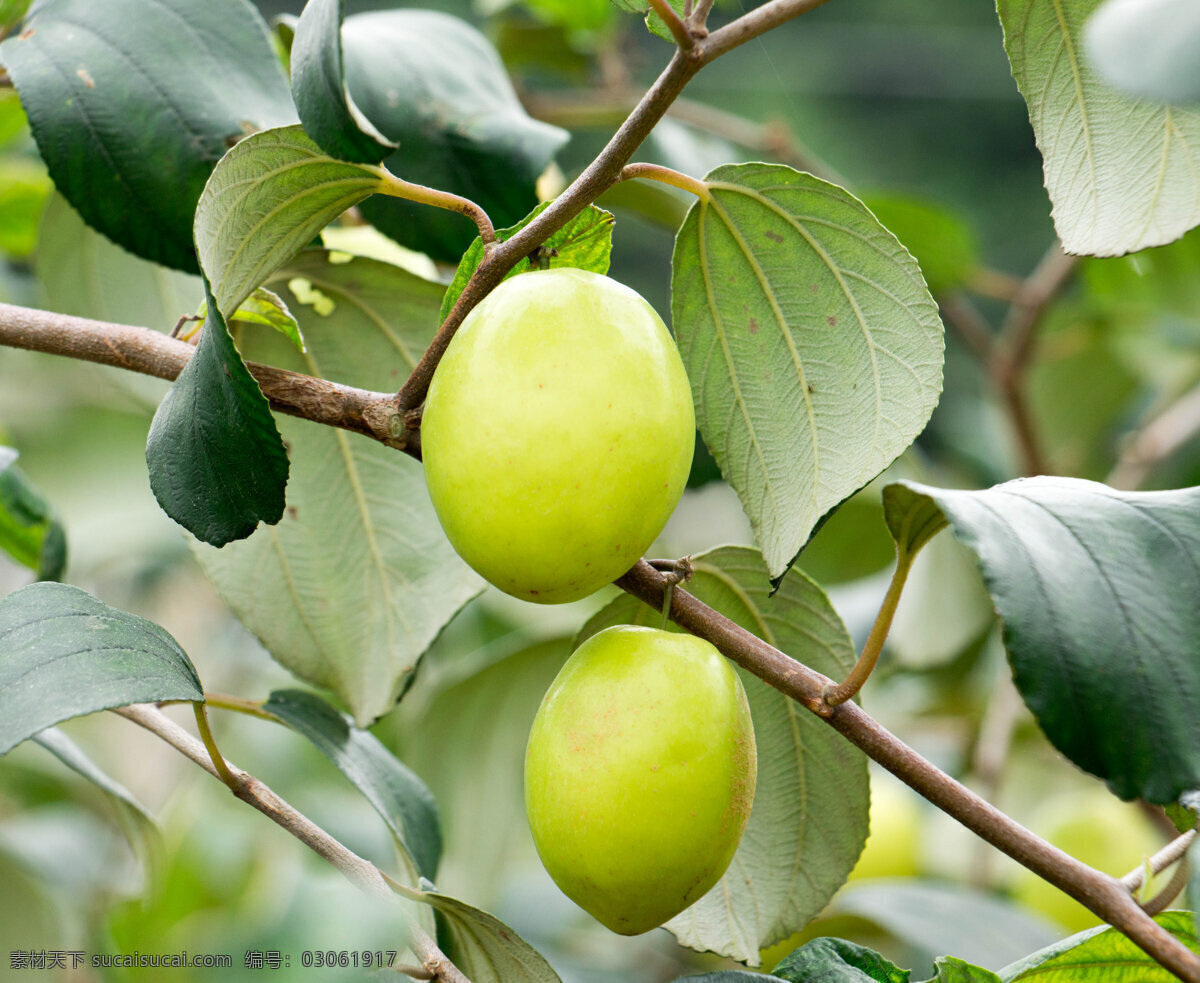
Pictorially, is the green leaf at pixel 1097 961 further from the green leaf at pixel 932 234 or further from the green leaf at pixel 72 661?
the green leaf at pixel 932 234

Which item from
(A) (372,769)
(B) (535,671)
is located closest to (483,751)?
(B) (535,671)

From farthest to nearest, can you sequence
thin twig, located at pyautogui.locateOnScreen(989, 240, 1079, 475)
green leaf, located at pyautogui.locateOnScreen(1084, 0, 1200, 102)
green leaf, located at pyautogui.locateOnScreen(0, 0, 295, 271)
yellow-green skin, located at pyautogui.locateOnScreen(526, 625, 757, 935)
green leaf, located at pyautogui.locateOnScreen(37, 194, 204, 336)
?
thin twig, located at pyautogui.locateOnScreen(989, 240, 1079, 475), green leaf, located at pyautogui.locateOnScreen(37, 194, 204, 336), green leaf, located at pyautogui.locateOnScreen(0, 0, 295, 271), yellow-green skin, located at pyautogui.locateOnScreen(526, 625, 757, 935), green leaf, located at pyautogui.locateOnScreen(1084, 0, 1200, 102)

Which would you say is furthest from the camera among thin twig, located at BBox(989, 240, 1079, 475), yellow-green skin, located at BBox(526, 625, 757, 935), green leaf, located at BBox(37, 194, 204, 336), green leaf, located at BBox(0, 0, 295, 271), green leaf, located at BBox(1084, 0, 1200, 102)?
thin twig, located at BBox(989, 240, 1079, 475)

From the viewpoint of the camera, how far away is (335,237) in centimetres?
58

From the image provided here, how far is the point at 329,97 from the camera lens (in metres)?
0.28

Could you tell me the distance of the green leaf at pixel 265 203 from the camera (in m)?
0.34

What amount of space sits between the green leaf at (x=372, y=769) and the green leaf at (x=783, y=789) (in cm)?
11

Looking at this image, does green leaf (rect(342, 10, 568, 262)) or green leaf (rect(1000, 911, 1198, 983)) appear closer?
green leaf (rect(1000, 911, 1198, 983))

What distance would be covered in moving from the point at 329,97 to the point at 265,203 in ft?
0.27

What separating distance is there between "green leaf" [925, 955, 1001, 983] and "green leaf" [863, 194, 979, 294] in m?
0.74

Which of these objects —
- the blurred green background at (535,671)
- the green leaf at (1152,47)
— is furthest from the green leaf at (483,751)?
the green leaf at (1152,47)

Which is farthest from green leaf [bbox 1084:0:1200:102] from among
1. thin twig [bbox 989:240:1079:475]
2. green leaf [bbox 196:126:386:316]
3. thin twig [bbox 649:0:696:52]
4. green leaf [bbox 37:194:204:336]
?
thin twig [bbox 989:240:1079:475]

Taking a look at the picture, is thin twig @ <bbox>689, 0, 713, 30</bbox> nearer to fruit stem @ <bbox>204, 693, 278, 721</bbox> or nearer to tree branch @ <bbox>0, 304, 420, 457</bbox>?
tree branch @ <bbox>0, 304, 420, 457</bbox>

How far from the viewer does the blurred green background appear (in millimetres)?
694
